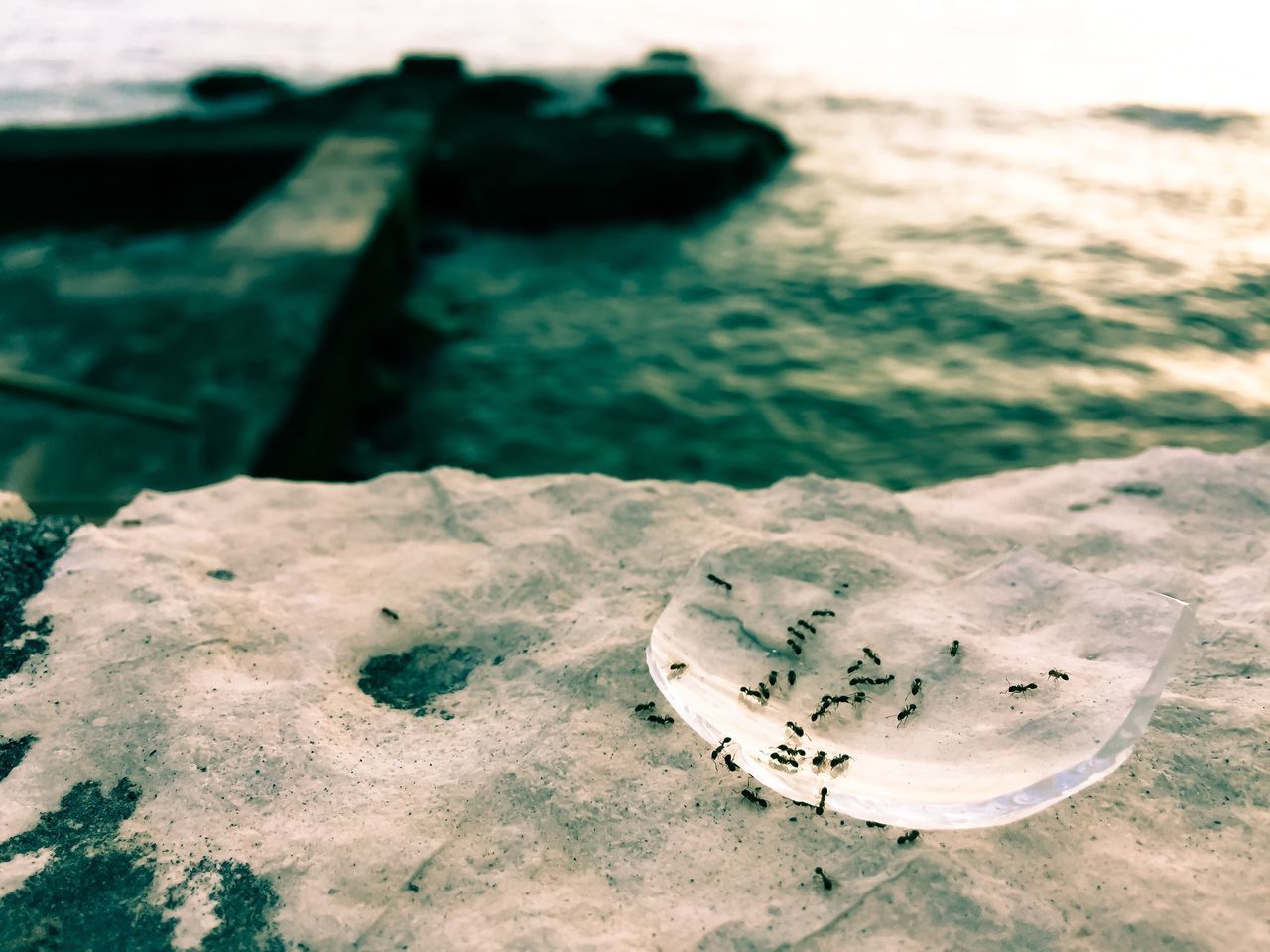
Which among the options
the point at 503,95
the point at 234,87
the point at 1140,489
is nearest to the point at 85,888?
the point at 1140,489

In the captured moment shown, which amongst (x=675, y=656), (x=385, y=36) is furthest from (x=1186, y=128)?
(x=385, y=36)

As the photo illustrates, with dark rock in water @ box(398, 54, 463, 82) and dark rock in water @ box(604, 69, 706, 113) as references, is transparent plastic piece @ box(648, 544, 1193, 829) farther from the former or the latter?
dark rock in water @ box(398, 54, 463, 82)

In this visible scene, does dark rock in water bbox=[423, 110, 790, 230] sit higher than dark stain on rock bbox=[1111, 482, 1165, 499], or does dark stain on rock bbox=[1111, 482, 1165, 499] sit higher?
dark stain on rock bbox=[1111, 482, 1165, 499]

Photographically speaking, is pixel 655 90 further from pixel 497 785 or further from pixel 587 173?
pixel 497 785

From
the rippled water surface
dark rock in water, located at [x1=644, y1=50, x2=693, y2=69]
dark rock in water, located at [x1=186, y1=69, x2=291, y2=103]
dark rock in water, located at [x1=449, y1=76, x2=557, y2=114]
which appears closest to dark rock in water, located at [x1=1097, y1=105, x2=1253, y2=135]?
the rippled water surface

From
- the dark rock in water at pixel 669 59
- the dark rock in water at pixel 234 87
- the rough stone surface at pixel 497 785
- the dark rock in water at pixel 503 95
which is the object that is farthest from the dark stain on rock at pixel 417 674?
the dark rock in water at pixel 234 87

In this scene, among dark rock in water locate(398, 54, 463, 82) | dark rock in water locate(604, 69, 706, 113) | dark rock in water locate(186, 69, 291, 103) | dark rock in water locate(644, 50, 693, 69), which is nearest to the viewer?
dark rock in water locate(604, 69, 706, 113)
